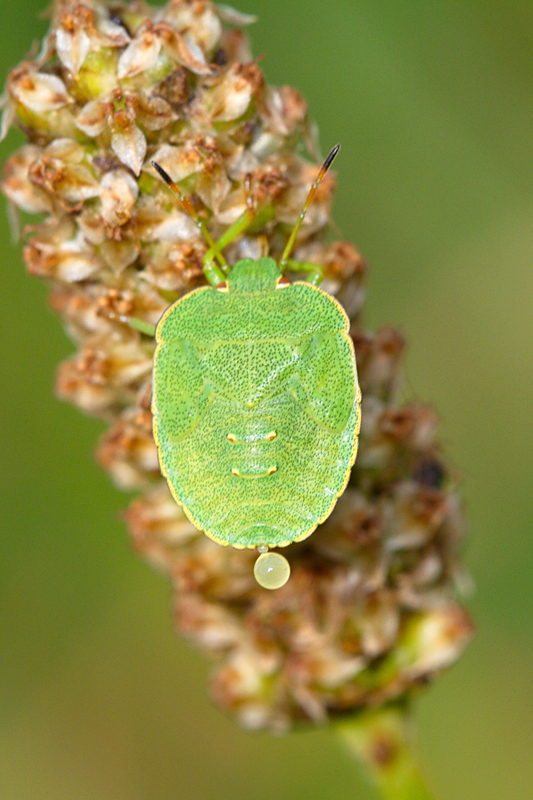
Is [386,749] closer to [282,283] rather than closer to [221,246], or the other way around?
[282,283]

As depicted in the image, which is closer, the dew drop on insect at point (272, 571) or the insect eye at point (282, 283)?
the dew drop on insect at point (272, 571)

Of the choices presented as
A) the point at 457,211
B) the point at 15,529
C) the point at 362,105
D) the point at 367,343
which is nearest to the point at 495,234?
the point at 457,211

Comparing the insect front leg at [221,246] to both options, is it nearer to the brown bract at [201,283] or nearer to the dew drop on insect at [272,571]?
the brown bract at [201,283]

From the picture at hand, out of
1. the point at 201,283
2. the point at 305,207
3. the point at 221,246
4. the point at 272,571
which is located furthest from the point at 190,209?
the point at 272,571

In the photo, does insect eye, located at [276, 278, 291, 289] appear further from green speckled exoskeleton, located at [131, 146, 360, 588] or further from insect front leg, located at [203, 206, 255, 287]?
insect front leg, located at [203, 206, 255, 287]

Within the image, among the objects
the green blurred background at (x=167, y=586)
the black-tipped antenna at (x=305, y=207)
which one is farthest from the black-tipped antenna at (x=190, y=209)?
the green blurred background at (x=167, y=586)
